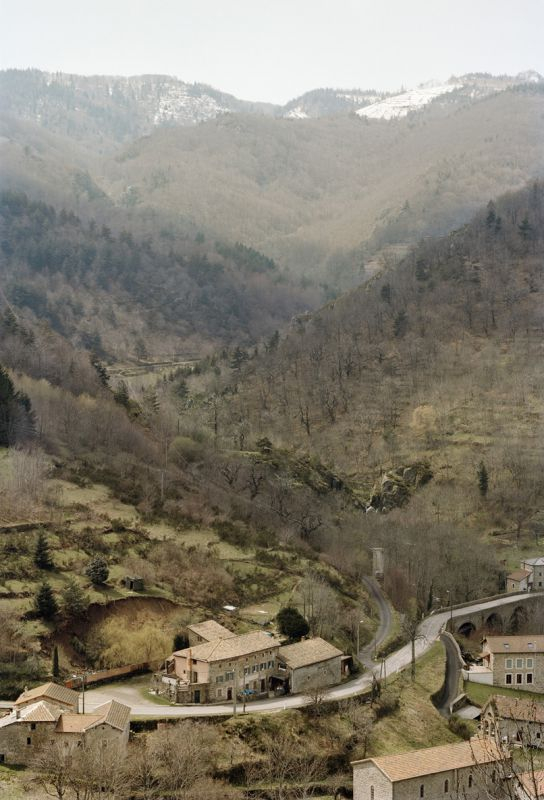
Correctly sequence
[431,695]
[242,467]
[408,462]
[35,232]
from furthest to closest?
1. [35,232]
2. [408,462]
3. [242,467]
4. [431,695]

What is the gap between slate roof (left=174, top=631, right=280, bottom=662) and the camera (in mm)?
45156

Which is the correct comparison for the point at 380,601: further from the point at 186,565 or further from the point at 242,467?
the point at 242,467

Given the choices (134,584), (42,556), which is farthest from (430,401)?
(42,556)

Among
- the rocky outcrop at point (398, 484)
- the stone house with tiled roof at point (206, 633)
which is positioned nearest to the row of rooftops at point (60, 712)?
the stone house with tiled roof at point (206, 633)

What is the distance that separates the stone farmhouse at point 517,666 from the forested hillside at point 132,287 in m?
89.1

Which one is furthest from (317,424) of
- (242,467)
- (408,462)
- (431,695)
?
(431,695)

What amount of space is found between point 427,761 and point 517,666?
47.0 ft

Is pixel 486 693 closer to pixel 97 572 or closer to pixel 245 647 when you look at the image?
pixel 245 647

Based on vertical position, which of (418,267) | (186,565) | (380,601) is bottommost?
(380,601)

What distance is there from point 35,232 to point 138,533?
110 meters

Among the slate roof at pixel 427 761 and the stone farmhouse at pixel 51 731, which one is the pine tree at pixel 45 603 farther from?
the slate roof at pixel 427 761

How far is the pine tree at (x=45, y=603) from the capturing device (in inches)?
1850

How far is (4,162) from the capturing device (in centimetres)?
18800

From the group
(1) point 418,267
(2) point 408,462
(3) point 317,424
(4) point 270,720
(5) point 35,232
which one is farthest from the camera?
(5) point 35,232
